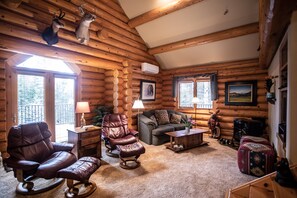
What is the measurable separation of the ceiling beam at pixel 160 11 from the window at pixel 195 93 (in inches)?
117

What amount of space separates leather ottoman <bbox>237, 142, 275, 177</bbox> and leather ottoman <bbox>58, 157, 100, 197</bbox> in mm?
2773

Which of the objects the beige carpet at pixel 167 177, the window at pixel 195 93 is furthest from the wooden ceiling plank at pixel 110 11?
the beige carpet at pixel 167 177

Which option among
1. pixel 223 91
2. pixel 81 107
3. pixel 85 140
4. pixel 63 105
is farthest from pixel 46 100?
pixel 223 91

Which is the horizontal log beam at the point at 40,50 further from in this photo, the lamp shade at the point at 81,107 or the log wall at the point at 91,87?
the lamp shade at the point at 81,107

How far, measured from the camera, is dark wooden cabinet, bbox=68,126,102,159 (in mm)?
3305

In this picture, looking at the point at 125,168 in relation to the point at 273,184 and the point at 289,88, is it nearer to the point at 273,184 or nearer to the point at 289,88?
the point at 273,184

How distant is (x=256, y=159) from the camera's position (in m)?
2.93

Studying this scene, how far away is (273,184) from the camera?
1.70 metres

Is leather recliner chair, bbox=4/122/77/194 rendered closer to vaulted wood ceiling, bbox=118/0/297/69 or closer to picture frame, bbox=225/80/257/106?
vaulted wood ceiling, bbox=118/0/297/69

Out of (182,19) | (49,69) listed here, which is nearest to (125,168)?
(49,69)

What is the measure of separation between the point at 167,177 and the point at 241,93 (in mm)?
3963

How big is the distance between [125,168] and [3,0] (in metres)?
3.62

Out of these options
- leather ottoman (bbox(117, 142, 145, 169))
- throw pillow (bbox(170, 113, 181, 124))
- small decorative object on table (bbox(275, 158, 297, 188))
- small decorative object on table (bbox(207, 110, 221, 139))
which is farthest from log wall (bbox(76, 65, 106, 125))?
small decorative object on table (bbox(275, 158, 297, 188))

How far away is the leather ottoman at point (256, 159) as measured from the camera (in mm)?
2861
